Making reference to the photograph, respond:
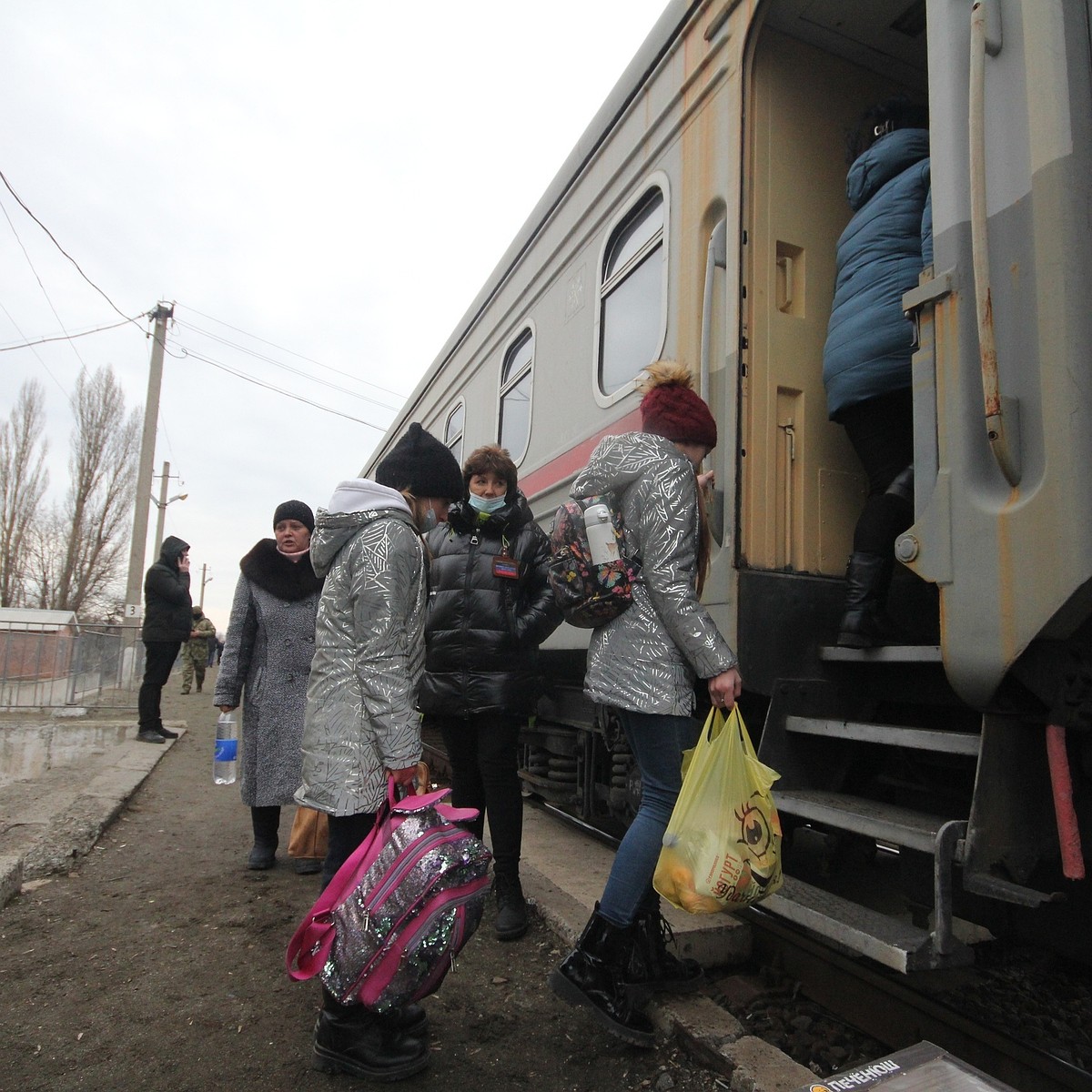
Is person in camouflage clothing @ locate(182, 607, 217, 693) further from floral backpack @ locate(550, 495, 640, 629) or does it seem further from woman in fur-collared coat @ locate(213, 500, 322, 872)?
floral backpack @ locate(550, 495, 640, 629)

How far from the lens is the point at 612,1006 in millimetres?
2180

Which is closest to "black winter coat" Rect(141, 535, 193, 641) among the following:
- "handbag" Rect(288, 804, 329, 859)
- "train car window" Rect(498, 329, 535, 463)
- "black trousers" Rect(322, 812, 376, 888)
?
"train car window" Rect(498, 329, 535, 463)

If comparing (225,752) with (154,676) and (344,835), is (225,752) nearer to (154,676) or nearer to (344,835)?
(344,835)

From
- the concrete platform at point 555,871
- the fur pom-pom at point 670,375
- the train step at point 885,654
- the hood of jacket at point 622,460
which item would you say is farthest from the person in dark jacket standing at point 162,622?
the train step at point 885,654

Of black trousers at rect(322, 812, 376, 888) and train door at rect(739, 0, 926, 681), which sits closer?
black trousers at rect(322, 812, 376, 888)

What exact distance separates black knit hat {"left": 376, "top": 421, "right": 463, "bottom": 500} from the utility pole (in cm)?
1446

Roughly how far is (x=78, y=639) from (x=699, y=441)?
1057 cm

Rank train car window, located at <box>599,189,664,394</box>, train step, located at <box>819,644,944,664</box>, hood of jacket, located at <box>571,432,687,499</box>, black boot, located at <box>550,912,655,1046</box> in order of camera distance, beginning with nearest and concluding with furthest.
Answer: black boot, located at <box>550,912,655,1046</box> < train step, located at <box>819,644,944,664</box> < hood of jacket, located at <box>571,432,687,499</box> < train car window, located at <box>599,189,664,394</box>

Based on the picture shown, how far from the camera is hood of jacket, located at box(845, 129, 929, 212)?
2.73m

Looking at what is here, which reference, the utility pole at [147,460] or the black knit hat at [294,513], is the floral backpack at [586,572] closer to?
the black knit hat at [294,513]

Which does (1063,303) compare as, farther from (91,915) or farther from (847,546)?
(91,915)

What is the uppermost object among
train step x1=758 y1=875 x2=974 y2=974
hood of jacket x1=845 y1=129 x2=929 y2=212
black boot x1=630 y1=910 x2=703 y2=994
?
hood of jacket x1=845 y1=129 x2=929 y2=212

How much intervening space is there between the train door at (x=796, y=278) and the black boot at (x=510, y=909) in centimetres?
130

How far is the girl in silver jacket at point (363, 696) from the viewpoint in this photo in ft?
6.84
